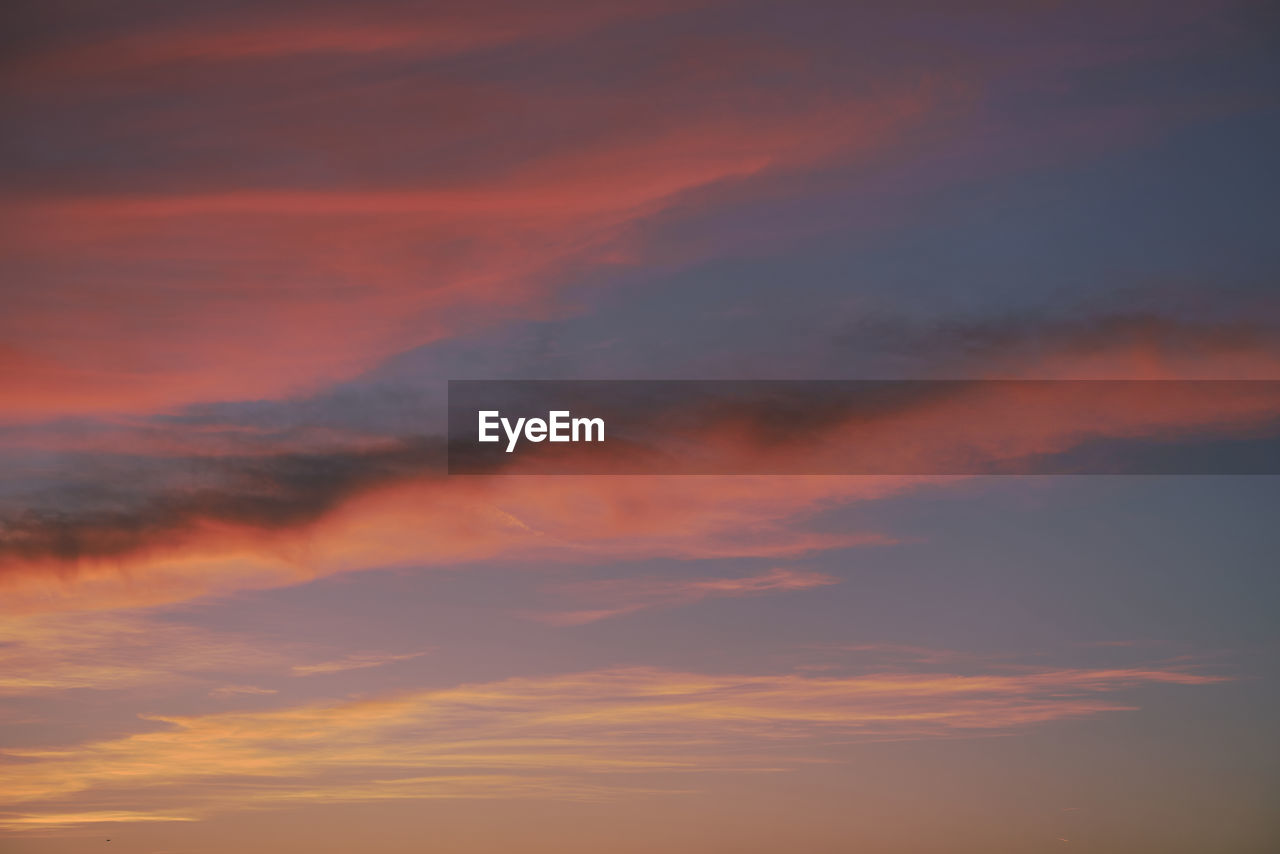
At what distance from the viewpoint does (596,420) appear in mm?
62438

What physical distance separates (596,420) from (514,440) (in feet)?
12.5

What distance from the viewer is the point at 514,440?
60219 millimetres
